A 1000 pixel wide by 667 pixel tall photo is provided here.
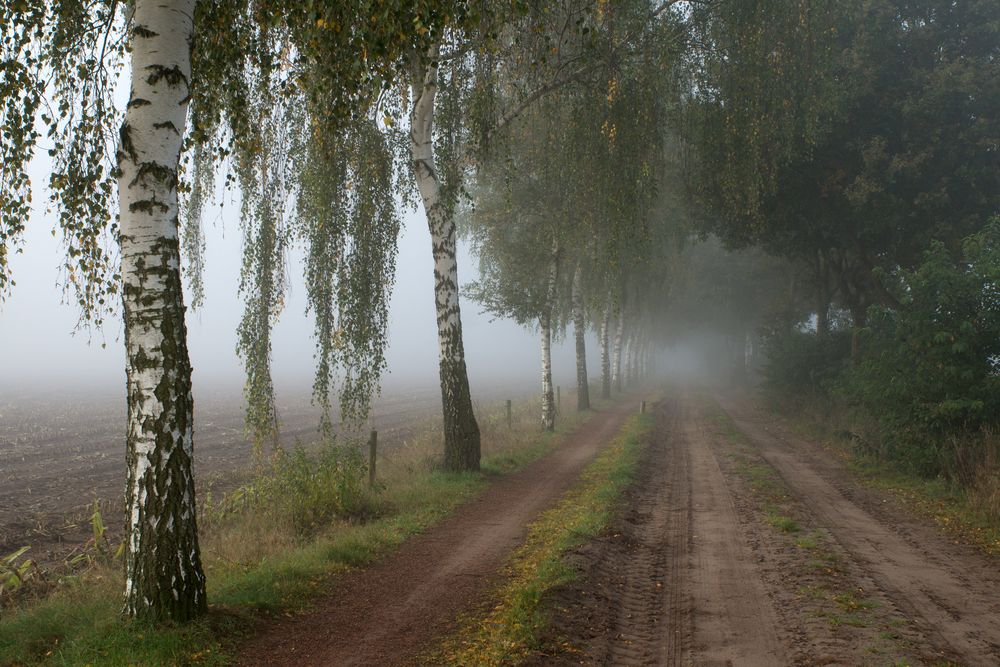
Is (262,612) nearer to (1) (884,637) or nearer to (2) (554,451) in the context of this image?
(1) (884,637)

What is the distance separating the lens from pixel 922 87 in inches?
736

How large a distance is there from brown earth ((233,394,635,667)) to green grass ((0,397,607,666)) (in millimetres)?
275

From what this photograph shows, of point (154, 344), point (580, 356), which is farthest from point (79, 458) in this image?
point (580, 356)

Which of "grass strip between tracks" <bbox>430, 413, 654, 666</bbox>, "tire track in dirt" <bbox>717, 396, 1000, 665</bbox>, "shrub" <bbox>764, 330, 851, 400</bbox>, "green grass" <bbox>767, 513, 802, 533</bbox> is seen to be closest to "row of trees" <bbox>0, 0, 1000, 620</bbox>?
"shrub" <bbox>764, 330, 851, 400</bbox>

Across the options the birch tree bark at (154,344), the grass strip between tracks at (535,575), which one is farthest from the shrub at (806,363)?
the birch tree bark at (154,344)

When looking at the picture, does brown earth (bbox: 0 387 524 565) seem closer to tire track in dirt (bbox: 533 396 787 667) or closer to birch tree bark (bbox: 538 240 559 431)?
birch tree bark (bbox: 538 240 559 431)

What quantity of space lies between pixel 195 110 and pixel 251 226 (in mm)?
4359

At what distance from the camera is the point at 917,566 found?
7.61 meters

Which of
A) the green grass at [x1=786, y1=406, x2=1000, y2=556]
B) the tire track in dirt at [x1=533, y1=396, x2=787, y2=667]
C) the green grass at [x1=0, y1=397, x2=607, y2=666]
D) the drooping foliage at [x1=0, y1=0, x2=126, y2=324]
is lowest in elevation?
the green grass at [x1=786, y1=406, x2=1000, y2=556]

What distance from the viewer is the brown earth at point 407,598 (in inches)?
216

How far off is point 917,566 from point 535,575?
Answer: 434 cm

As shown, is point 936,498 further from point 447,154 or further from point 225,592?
point 225,592

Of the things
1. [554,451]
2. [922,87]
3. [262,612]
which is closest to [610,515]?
[262,612]

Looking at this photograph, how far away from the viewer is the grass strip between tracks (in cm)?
538
